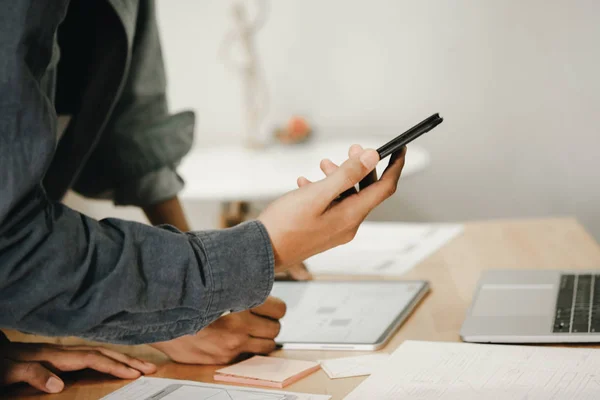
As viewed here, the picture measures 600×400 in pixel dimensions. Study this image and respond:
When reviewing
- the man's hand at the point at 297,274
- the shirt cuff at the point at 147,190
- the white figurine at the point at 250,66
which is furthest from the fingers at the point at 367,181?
the white figurine at the point at 250,66

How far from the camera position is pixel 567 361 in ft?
2.72

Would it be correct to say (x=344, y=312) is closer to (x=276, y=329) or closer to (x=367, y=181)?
(x=276, y=329)

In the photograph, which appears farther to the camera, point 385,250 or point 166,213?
point 385,250

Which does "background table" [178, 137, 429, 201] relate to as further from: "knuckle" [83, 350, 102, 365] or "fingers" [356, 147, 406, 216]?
"fingers" [356, 147, 406, 216]

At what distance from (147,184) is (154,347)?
40cm

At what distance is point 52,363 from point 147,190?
45 cm

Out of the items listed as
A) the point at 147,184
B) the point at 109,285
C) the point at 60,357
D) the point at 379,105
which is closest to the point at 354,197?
the point at 109,285

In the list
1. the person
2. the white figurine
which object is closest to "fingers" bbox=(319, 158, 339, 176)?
the person

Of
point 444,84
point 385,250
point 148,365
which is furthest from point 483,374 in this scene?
point 444,84

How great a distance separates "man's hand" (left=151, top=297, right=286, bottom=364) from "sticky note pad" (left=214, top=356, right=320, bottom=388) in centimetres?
2

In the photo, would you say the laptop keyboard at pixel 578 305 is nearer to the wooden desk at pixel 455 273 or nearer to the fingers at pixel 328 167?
the wooden desk at pixel 455 273

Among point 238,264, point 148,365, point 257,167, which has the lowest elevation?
point 257,167

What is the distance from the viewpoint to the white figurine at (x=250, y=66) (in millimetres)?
2566

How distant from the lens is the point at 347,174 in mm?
740
